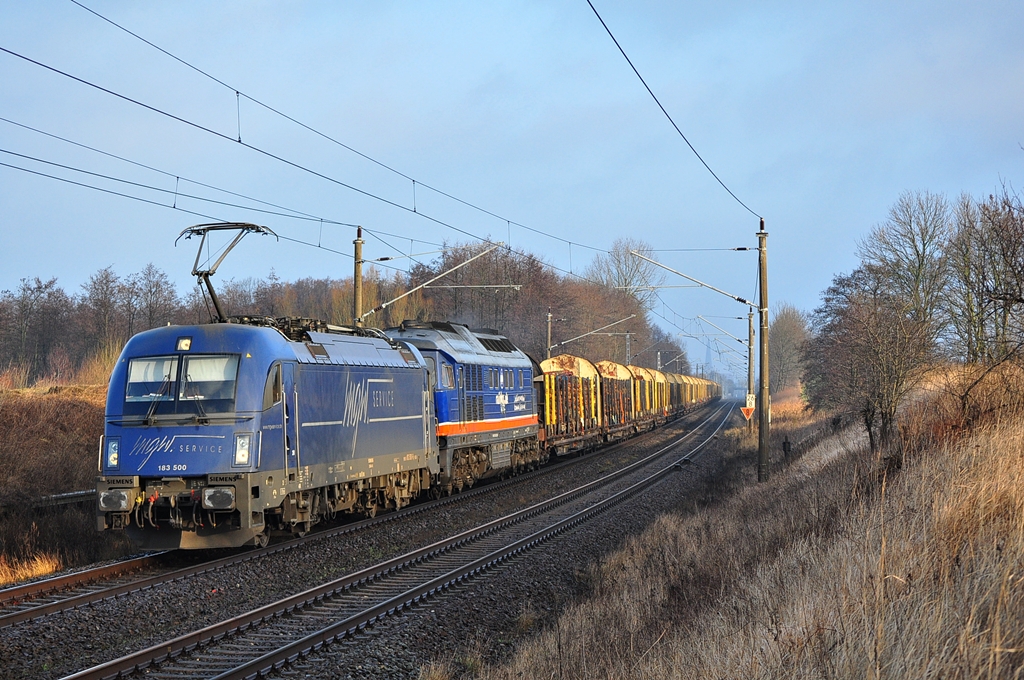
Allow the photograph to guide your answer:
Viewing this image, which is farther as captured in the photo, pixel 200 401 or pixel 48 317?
pixel 48 317

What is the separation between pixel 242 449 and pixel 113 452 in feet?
6.14

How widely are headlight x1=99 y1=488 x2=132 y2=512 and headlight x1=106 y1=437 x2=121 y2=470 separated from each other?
15.4 inches

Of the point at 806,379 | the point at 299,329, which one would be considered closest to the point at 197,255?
the point at 299,329

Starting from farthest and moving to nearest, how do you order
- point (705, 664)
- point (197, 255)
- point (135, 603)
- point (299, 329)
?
point (299, 329), point (197, 255), point (135, 603), point (705, 664)

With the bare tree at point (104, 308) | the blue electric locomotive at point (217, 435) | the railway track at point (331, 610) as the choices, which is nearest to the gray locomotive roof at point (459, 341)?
the railway track at point (331, 610)

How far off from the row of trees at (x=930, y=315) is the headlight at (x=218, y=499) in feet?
32.1

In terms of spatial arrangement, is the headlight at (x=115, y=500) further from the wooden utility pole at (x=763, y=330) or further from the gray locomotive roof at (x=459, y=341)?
the wooden utility pole at (x=763, y=330)

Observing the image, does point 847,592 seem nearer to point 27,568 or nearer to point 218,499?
point 218,499

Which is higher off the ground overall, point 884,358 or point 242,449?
point 884,358

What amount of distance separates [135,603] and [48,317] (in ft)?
142

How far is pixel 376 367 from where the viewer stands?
16.2 meters

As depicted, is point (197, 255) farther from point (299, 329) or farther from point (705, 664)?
point (705, 664)

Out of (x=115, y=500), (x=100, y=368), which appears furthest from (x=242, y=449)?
(x=100, y=368)

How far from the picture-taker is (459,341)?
2186cm
